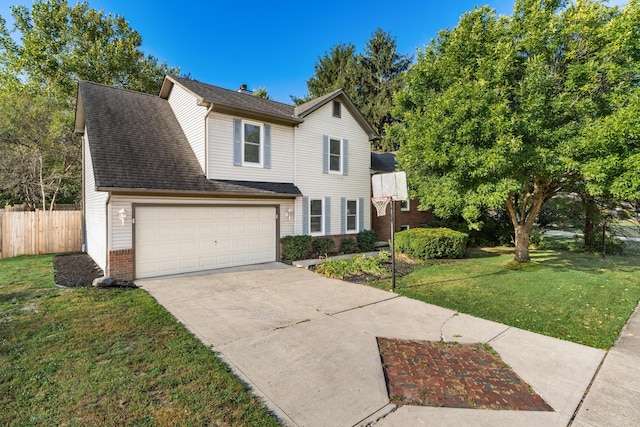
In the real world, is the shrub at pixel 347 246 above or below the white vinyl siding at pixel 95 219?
below

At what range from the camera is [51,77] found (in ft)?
68.0

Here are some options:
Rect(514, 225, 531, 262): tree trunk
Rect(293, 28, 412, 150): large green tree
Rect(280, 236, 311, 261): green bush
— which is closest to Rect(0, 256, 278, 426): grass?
Rect(280, 236, 311, 261): green bush

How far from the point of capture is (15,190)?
17.3m

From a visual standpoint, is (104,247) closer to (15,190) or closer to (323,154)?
(323,154)

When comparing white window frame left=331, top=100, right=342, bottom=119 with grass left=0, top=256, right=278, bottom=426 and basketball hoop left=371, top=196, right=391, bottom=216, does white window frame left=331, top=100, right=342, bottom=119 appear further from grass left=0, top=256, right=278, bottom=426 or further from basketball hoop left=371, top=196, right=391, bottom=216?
grass left=0, top=256, right=278, bottom=426

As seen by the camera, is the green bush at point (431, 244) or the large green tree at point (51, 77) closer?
the green bush at point (431, 244)

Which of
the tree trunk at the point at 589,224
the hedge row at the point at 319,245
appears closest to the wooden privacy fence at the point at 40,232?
the hedge row at the point at 319,245

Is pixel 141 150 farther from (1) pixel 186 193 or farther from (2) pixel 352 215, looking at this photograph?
(2) pixel 352 215

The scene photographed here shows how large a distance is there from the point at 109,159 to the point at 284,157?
5662 mm

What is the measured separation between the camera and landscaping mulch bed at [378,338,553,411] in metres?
3.25

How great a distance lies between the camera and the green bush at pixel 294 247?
37.6 feet

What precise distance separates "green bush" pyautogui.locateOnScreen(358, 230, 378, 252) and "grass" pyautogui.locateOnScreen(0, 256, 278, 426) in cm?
944

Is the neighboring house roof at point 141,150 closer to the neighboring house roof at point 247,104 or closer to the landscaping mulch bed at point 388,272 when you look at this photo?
the neighboring house roof at point 247,104

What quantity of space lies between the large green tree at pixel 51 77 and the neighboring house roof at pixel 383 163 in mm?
18027
